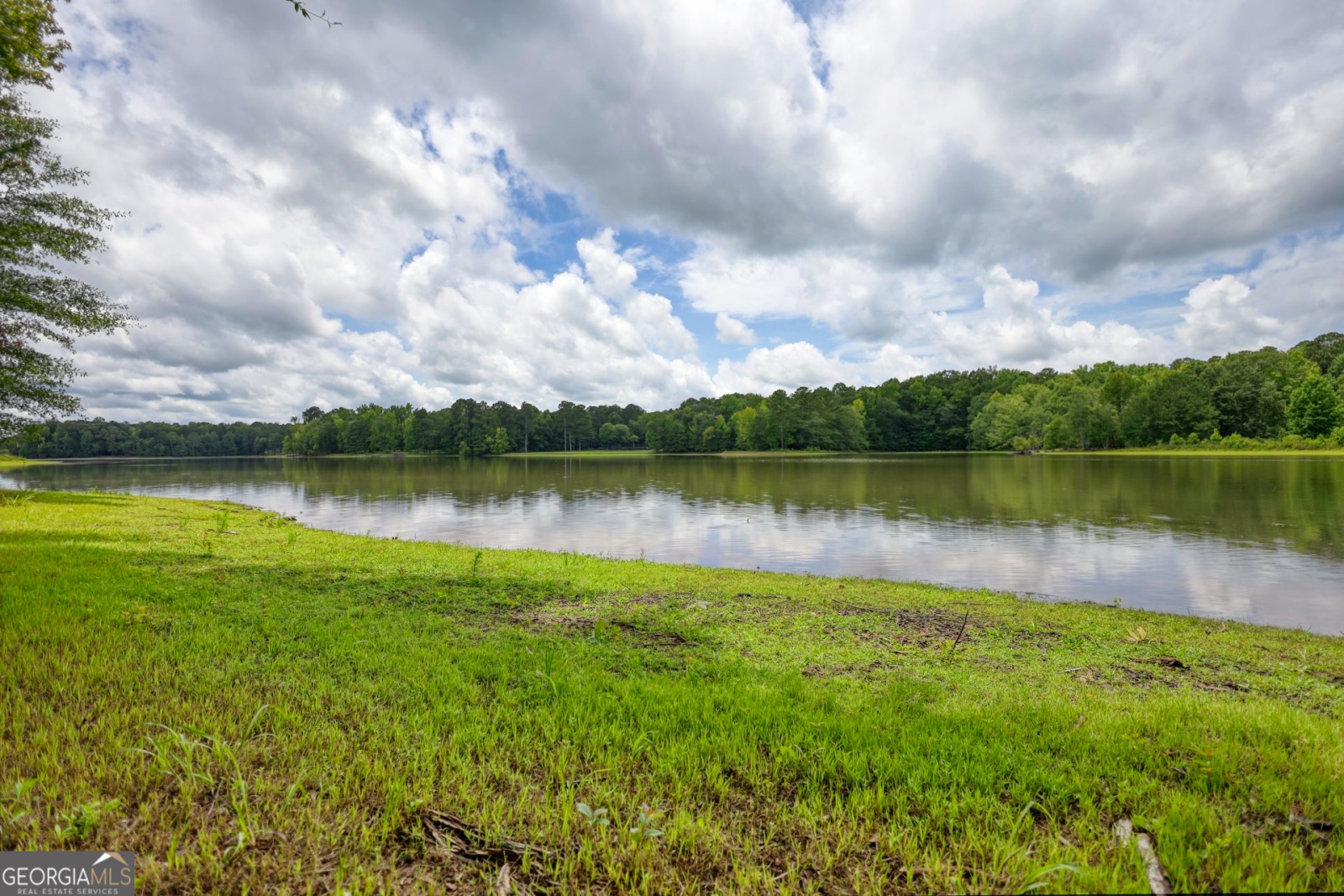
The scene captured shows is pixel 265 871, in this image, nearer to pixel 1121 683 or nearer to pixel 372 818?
pixel 372 818

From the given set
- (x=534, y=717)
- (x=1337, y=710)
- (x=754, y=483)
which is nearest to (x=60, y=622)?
(x=534, y=717)

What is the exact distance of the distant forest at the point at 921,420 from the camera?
92.8 metres

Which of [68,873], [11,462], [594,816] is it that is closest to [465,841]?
[594,816]

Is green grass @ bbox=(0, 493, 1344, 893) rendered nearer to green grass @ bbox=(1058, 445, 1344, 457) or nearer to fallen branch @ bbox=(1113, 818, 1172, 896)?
fallen branch @ bbox=(1113, 818, 1172, 896)

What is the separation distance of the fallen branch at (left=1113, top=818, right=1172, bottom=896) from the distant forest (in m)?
111

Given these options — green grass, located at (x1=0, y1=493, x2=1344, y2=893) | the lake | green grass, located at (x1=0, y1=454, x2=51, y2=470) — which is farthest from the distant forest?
green grass, located at (x1=0, y1=493, x2=1344, y2=893)

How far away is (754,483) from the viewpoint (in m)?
47.7

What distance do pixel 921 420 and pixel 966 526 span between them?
134m

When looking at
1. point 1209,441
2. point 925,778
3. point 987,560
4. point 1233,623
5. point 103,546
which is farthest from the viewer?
point 1209,441

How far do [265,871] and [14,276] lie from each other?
28.2 metres

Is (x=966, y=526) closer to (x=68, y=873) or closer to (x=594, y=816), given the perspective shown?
(x=594, y=816)

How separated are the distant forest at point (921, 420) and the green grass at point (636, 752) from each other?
357 feet

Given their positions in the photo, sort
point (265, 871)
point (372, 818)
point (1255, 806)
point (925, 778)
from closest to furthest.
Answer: point (265, 871), point (372, 818), point (1255, 806), point (925, 778)

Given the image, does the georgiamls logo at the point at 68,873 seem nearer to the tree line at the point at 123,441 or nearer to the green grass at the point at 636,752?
the green grass at the point at 636,752
